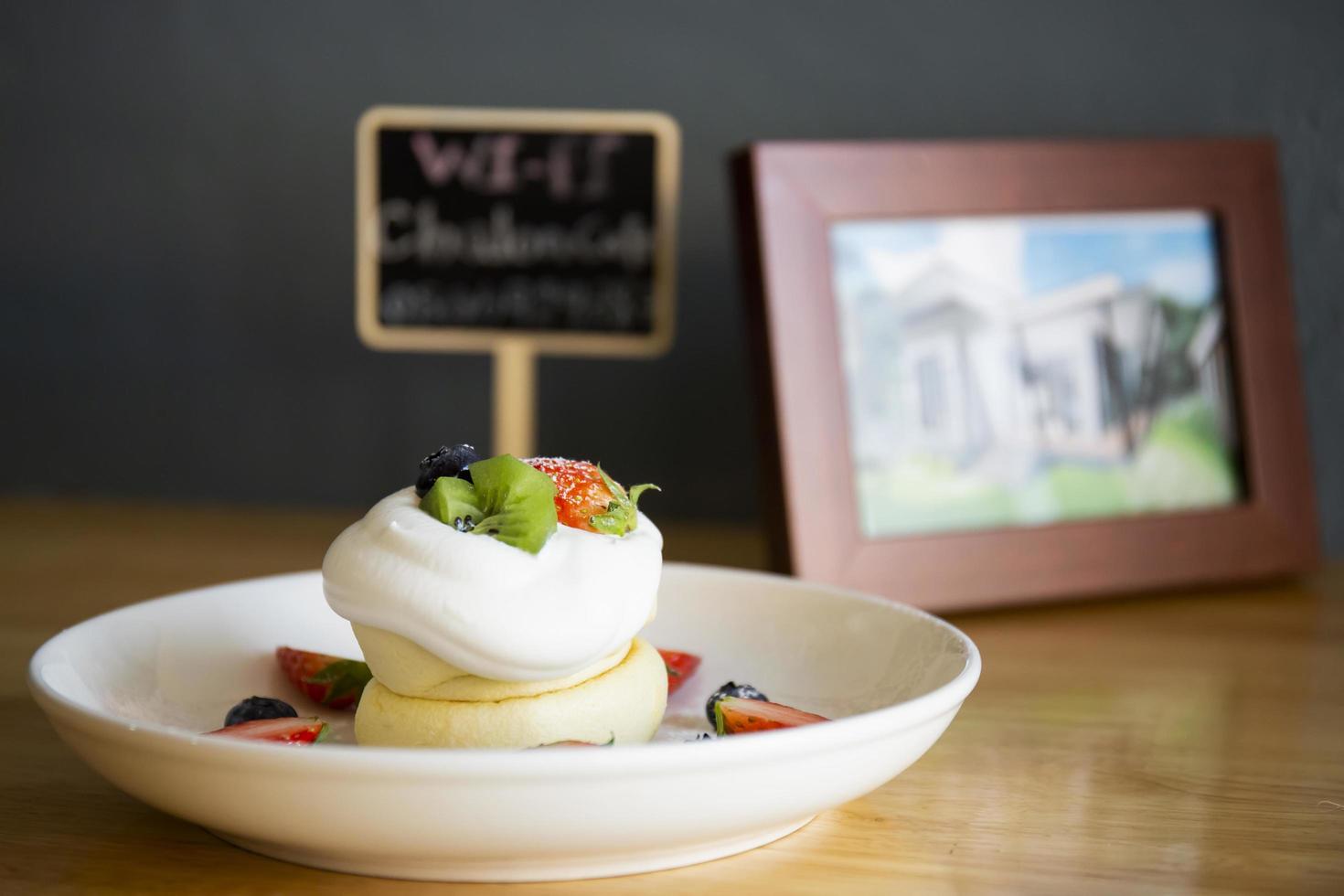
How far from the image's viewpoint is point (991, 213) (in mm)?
1540

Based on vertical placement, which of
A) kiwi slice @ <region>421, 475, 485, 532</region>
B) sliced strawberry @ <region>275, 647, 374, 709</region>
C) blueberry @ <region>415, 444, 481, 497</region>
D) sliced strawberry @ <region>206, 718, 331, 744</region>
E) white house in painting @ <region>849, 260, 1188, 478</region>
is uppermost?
white house in painting @ <region>849, 260, 1188, 478</region>

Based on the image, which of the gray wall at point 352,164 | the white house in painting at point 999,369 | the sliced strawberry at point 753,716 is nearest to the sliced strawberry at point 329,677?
the sliced strawberry at point 753,716

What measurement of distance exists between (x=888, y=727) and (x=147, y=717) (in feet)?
1.68

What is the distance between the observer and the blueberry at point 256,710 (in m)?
0.90

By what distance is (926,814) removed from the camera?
33.9 inches

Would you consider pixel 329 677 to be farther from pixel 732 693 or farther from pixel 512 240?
pixel 512 240

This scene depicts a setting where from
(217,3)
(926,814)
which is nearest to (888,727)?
(926,814)

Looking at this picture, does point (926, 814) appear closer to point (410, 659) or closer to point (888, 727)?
point (888, 727)

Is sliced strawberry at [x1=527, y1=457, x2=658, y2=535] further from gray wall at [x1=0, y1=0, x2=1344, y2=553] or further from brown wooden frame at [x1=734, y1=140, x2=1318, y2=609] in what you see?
gray wall at [x1=0, y1=0, x2=1344, y2=553]

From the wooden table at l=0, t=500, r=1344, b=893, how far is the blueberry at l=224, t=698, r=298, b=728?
86 millimetres

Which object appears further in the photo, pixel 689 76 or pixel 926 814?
pixel 689 76

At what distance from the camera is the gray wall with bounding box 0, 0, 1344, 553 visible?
1898mm

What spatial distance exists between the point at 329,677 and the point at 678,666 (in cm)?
26

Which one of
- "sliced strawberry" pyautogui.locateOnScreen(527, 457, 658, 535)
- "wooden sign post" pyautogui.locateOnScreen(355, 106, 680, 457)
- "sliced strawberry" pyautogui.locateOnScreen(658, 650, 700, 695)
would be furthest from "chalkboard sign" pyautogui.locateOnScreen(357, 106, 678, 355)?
"sliced strawberry" pyautogui.locateOnScreen(527, 457, 658, 535)
